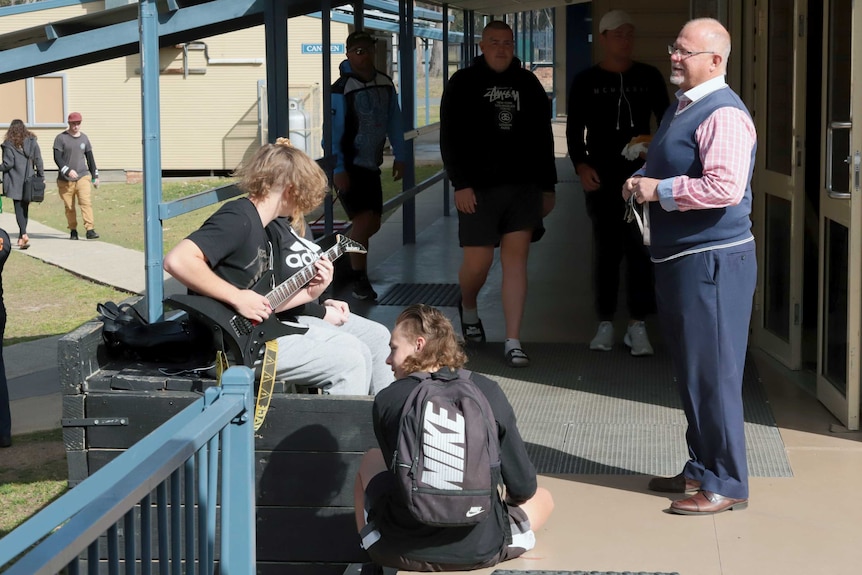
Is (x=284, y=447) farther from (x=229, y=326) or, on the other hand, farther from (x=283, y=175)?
(x=283, y=175)

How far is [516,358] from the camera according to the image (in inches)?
249

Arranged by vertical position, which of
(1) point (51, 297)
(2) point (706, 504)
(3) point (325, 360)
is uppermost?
(3) point (325, 360)

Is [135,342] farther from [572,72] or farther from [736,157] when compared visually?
[572,72]

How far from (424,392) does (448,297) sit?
17.9 ft

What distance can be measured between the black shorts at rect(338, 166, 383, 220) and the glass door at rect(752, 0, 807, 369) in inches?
116

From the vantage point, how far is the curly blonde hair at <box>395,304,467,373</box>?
3.47 meters

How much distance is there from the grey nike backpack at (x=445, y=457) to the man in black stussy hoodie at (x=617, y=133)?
10.5 feet

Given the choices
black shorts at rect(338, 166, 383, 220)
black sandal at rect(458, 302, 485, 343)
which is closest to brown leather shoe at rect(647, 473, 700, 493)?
black sandal at rect(458, 302, 485, 343)

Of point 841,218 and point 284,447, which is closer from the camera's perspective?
point 284,447

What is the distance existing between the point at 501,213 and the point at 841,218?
6.34ft

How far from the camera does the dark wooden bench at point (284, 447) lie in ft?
13.5

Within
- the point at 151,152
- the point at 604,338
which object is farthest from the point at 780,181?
the point at 151,152

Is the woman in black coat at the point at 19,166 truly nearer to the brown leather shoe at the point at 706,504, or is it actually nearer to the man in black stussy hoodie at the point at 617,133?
the man in black stussy hoodie at the point at 617,133

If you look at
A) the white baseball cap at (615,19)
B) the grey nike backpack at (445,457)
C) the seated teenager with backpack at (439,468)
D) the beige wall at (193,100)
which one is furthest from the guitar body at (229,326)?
the beige wall at (193,100)
